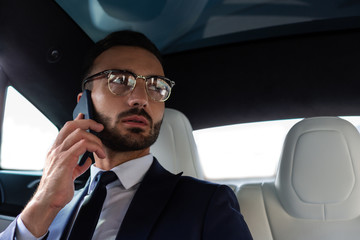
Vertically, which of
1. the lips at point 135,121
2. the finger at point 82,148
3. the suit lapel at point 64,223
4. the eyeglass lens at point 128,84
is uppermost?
the eyeglass lens at point 128,84

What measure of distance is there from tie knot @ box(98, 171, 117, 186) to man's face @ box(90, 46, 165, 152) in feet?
0.42

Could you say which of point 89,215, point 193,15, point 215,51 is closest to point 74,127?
point 89,215

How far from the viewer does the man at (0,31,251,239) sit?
106 centimetres

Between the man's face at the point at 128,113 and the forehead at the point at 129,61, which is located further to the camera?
the forehead at the point at 129,61

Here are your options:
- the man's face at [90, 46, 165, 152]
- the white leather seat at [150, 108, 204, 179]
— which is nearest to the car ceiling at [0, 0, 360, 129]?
the white leather seat at [150, 108, 204, 179]

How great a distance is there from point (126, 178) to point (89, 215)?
207mm

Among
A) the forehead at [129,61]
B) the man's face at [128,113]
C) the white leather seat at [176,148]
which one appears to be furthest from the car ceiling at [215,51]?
the man's face at [128,113]

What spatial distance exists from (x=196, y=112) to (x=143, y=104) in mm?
1720

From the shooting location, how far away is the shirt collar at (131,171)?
123 centimetres

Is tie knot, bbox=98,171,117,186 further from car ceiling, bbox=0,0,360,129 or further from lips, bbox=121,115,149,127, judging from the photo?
car ceiling, bbox=0,0,360,129

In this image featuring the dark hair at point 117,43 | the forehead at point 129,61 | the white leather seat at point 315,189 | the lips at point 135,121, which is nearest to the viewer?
the lips at point 135,121

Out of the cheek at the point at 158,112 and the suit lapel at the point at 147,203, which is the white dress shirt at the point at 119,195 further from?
the cheek at the point at 158,112

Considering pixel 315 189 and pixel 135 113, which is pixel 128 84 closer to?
pixel 135 113

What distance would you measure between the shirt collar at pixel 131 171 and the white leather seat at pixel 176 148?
2.51ft
